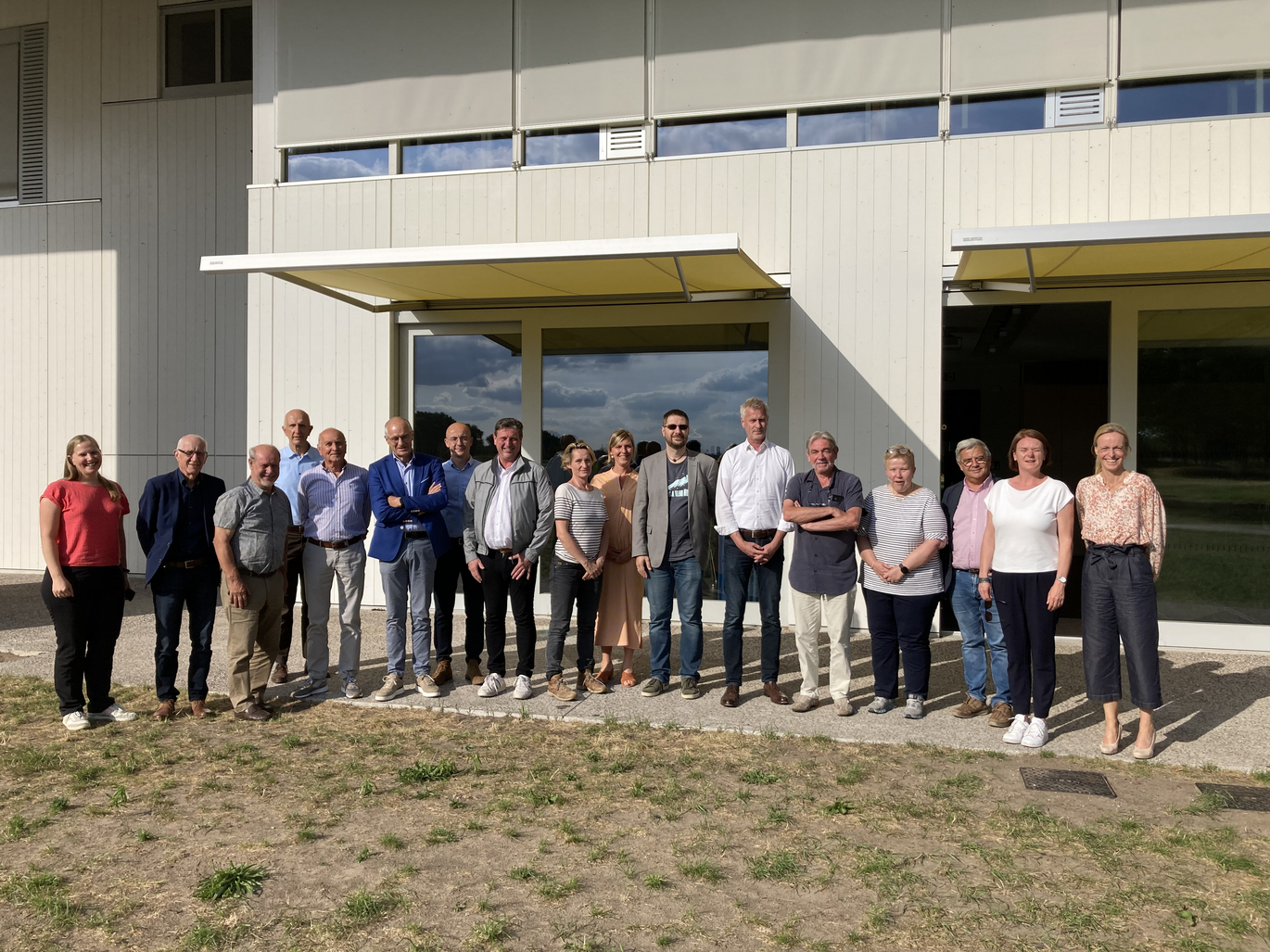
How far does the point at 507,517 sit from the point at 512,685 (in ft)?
3.65

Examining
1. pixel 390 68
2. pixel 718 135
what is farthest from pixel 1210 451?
pixel 390 68

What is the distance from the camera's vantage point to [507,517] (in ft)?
18.9

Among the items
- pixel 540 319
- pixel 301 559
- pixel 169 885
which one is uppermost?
pixel 540 319

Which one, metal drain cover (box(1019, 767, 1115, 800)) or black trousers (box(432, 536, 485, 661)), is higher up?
black trousers (box(432, 536, 485, 661))

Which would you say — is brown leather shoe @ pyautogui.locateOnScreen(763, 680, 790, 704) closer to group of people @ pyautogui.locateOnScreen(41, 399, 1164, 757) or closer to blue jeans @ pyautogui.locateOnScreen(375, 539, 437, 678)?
Result: group of people @ pyautogui.locateOnScreen(41, 399, 1164, 757)

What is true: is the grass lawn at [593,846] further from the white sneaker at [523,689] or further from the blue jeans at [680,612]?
the blue jeans at [680,612]

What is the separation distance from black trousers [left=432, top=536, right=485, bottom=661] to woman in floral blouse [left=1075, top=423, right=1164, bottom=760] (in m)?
3.47

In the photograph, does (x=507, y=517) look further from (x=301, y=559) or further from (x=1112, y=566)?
(x=1112, y=566)

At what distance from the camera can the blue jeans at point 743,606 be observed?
5719 millimetres

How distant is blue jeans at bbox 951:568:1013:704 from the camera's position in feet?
17.7

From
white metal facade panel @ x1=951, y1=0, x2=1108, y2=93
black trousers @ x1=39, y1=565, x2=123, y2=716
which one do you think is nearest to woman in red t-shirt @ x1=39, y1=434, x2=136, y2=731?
black trousers @ x1=39, y1=565, x2=123, y2=716

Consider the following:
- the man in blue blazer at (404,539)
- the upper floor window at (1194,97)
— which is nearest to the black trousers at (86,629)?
the man in blue blazer at (404,539)

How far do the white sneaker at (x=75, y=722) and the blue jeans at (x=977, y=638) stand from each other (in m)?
4.81

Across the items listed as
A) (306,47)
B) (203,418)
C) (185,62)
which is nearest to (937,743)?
(306,47)
